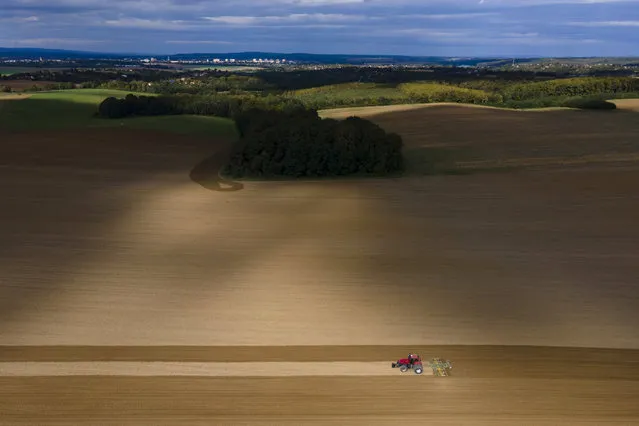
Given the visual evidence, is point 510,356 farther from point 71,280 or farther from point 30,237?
point 30,237

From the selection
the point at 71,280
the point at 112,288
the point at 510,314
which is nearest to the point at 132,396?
the point at 112,288

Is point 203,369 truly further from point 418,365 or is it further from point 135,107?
point 135,107

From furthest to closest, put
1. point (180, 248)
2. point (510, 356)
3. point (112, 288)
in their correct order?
1. point (180, 248)
2. point (112, 288)
3. point (510, 356)

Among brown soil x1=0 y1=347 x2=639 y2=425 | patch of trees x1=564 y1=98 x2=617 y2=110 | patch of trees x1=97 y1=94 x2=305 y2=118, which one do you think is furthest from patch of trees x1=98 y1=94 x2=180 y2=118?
brown soil x1=0 y1=347 x2=639 y2=425

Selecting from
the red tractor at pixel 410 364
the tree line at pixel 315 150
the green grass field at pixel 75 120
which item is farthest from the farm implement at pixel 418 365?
the green grass field at pixel 75 120

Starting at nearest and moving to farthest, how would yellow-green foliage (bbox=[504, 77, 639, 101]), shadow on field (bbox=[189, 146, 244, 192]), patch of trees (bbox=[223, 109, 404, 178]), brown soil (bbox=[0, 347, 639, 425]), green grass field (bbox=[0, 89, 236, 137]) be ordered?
brown soil (bbox=[0, 347, 639, 425])
shadow on field (bbox=[189, 146, 244, 192])
patch of trees (bbox=[223, 109, 404, 178])
green grass field (bbox=[0, 89, 236, 137])
yellow-green foliage (bbox=[504, 77, 639, 101])

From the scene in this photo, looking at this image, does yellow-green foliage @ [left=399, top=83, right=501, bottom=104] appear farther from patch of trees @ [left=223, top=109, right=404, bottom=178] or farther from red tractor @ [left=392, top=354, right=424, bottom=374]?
red tractor @ [left=392, top=354, right=424, bottom=374]

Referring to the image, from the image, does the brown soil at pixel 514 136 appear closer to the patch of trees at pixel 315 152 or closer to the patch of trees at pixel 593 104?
the patch of trees at pixel 593 104
